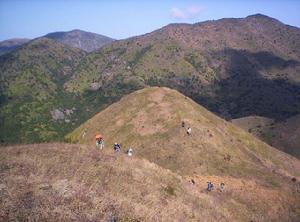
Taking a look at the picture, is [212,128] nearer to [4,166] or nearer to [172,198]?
[172,198]

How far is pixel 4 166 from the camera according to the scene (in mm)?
33281

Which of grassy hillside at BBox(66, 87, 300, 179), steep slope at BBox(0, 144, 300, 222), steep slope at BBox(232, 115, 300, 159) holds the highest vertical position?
steep slope at BBox(0, 144, 300, 222)

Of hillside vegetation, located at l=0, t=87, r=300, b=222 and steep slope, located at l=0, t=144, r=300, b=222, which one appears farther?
hillside vegetation, located at l=0, t=87, r=300, b=222

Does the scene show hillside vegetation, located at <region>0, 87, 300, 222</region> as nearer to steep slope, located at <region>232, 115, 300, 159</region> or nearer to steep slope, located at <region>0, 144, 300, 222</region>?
steep slope, located at <region>0, 144, 300, 222</region>

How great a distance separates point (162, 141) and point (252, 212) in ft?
98.7

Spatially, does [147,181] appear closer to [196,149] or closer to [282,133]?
[196,149]

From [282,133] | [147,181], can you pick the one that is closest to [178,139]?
[147,181]

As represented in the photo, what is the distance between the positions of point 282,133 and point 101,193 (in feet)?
498

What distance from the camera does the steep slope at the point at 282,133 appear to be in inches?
6094

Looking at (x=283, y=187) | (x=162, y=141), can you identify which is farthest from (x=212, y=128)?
(x=283, y=187)

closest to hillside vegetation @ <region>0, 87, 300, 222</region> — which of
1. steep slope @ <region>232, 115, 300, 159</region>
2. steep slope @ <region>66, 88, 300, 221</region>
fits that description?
steep slope @ <region>66, 88, 300, 221</region>

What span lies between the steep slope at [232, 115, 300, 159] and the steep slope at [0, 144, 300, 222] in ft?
→ 370

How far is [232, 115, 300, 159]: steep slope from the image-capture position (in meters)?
155

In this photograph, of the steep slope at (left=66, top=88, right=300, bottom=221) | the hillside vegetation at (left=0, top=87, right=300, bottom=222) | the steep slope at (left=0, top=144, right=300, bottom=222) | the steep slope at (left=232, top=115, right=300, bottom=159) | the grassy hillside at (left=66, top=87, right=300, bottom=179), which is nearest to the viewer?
the steep slope at (left=0, top=144, right=300, bottom=222)
